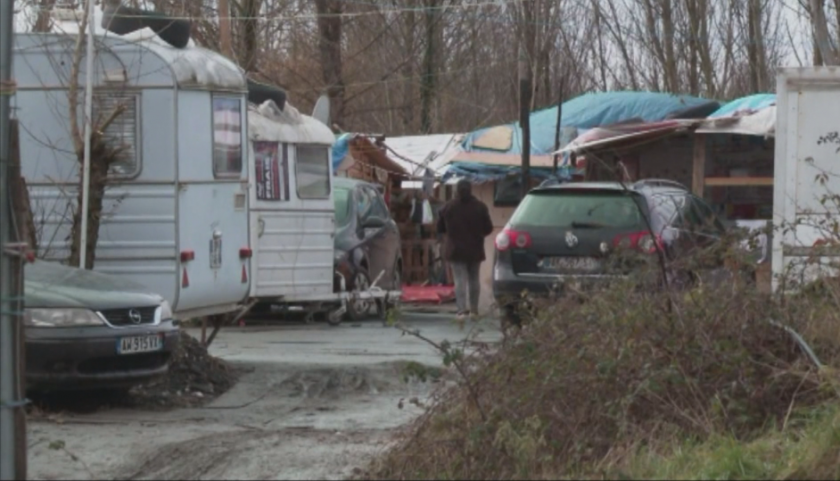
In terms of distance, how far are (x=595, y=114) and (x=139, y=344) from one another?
17.8 metres

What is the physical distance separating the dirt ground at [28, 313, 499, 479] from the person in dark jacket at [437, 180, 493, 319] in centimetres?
377

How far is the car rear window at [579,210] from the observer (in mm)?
15016

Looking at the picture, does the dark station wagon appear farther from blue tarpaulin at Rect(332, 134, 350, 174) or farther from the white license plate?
blue tarpaulin at Rect(332, 134, 350, 174)

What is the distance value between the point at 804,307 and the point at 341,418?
3.36 meters

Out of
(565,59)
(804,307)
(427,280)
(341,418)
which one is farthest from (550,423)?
(565,59)

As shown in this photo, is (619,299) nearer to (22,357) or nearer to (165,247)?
(22,357)

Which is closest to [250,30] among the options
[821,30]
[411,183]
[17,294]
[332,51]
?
[332,51]

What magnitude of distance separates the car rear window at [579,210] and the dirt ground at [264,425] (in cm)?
176

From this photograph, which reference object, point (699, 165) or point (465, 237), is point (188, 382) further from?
point (699, 165)

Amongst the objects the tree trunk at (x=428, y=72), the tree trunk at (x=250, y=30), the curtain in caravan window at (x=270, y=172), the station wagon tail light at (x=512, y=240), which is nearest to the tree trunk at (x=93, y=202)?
the station wagon tail light at (x=512, y=240)

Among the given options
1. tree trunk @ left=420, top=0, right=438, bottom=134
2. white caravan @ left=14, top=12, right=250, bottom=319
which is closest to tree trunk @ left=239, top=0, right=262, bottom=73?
tree trunk @ left=420, top=0, right=438, bottom=134

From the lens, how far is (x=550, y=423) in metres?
7.92

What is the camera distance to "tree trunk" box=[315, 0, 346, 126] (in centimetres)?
3400

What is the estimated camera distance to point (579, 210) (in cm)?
1538
